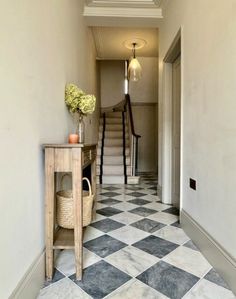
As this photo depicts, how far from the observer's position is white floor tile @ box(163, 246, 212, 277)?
5.06ft

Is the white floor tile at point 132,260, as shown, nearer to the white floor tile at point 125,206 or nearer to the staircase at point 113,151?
the white floor tile at point 125,206

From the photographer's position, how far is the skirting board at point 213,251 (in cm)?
133

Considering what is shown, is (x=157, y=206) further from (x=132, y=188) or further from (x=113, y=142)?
(x=113, y=142)

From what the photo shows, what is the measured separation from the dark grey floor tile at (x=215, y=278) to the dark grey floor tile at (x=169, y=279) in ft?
0.29

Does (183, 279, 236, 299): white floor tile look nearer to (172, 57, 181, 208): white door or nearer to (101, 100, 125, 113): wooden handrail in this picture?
(172, 57, 181, 208): white door

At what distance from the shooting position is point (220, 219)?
1504 millimetres

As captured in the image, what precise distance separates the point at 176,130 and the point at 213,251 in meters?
1.78

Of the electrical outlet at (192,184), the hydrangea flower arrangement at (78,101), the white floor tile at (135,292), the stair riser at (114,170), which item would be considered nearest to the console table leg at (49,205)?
the white floor tile at (135,292)

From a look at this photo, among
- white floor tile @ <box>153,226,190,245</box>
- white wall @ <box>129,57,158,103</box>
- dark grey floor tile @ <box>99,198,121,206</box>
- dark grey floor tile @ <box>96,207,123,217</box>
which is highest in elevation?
white wall @ <box>129,57,158,103</box>

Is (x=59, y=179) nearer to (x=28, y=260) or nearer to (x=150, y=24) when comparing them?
(x=28, y=260)

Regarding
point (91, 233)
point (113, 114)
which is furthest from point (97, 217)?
point (113, 114)

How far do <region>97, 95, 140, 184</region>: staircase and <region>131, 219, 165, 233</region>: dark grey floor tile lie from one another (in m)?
2.17

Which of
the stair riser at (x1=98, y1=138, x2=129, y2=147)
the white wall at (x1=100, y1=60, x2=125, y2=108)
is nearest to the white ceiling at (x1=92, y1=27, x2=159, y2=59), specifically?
the white wall at (x1=100, y1=60, x2=125, y2=108)

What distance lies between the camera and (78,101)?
6.75 feet
